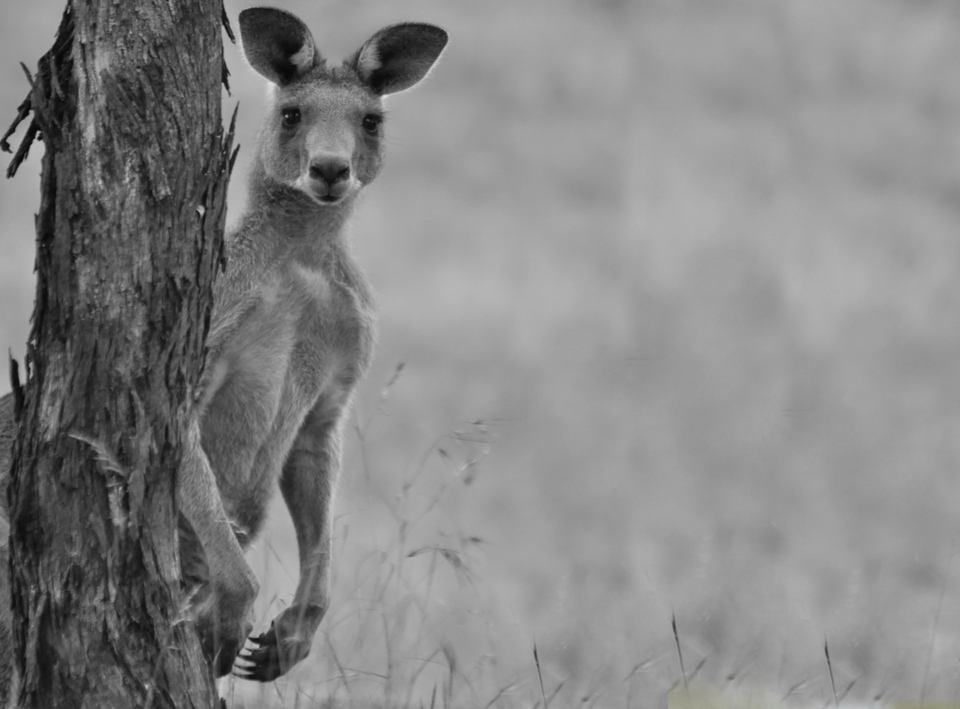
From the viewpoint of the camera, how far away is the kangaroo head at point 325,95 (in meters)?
→ 5.24

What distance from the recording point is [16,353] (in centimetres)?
820

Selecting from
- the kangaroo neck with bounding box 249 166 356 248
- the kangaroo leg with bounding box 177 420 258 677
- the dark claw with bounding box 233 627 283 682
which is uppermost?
the kangaroo neck with bounding box 249 166 356 248

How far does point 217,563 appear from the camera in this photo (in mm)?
4500

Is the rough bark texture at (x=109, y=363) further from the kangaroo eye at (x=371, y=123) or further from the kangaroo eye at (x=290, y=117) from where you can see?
the kangaroo eye at (x=371, y=123)

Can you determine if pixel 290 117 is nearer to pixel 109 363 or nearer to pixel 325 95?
pixel 325 95

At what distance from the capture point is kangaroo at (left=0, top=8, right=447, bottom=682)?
15.5 feet

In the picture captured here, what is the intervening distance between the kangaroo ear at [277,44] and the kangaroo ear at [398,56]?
0.69 feet

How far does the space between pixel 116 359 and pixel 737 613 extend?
8.40 feet

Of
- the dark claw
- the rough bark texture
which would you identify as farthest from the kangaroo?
the rough bark texture

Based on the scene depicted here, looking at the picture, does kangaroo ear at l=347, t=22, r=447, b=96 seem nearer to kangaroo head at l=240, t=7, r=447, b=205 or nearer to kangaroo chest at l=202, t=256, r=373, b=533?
kangaroo head at l=240, t=7, r=447, b=205

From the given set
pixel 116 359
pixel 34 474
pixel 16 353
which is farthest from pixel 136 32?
pixel 16 353

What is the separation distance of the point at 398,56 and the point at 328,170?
2.96 ft

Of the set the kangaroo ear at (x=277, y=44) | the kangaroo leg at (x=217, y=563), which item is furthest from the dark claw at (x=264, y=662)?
the kangaroo ear at (x=277, y=44)

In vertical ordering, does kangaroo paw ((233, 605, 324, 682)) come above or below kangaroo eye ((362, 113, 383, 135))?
below
